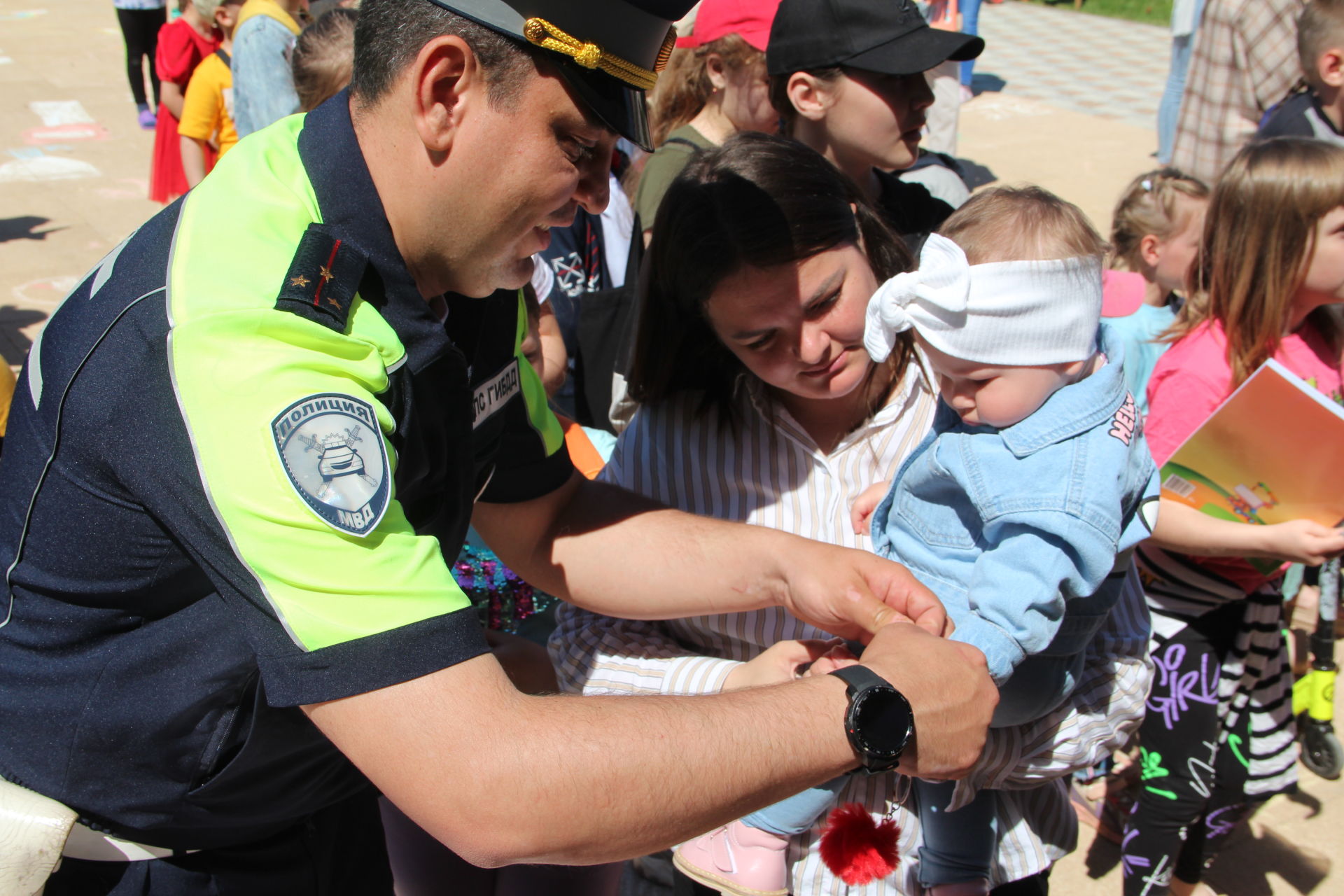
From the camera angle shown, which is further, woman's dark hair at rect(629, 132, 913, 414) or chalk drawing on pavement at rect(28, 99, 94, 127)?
chalk drawing on pavement at rect(28, 99, 94, 127)

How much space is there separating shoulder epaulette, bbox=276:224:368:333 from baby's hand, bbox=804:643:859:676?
94 centimetres

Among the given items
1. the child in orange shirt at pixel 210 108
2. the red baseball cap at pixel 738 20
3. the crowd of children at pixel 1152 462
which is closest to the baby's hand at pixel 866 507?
the crowd of children at pixel 1152 462

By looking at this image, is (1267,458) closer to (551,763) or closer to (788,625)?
(788,625)

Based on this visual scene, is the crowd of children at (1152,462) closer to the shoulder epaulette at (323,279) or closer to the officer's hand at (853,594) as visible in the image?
the officer's hand at (853,594)

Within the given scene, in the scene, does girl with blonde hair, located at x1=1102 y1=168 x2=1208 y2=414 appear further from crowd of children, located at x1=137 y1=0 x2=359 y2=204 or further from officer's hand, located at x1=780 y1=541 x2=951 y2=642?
crowd of children, located at x1=137 y1=0 x2=359 y2=204

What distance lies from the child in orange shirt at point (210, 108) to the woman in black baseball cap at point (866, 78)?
3.04 meters

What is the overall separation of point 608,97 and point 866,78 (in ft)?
6.09

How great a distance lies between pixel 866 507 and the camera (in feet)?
6.70

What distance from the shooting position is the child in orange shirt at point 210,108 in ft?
16.5

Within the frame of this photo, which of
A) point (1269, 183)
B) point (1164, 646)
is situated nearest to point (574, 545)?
point (1164, 646)

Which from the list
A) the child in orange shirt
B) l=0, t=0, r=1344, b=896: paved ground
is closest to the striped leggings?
l=0, t=0, r=1344, b=896: paved ground

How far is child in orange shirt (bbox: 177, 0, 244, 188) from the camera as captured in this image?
5.03 metres

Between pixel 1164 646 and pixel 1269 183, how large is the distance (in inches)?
47.0

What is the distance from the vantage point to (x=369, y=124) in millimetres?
1486
